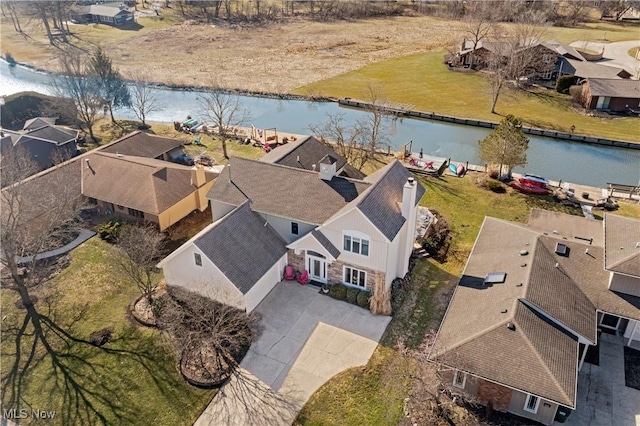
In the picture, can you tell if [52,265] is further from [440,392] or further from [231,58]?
[231,58]

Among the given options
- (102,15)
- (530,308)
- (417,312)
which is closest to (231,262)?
(417,312)

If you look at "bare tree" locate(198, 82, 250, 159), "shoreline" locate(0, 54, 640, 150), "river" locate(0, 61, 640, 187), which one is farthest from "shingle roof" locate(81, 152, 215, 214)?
"shoreline" locate(0, 54, 640, 150)

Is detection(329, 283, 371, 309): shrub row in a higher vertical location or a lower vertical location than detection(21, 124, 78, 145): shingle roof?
lower

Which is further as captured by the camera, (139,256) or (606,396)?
(139,256)

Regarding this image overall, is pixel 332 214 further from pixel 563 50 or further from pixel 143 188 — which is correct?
pixel 563 50

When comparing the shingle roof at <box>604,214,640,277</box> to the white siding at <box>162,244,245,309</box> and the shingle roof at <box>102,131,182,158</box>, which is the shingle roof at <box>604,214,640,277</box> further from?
the shingle roof at <box>102,131,182,158</box>

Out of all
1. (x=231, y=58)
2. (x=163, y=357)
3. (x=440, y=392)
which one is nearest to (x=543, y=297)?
(x=440, y=392)
